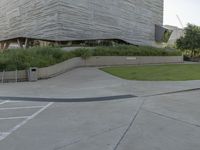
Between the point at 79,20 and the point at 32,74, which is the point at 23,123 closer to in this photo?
the point at 32,74

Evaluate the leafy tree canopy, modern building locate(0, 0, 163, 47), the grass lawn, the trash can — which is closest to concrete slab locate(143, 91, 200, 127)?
the grass lawn

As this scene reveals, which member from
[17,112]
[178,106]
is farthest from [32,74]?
[178,106]

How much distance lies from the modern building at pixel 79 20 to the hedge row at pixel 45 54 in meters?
7.44

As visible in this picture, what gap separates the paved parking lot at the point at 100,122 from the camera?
16.2 feet

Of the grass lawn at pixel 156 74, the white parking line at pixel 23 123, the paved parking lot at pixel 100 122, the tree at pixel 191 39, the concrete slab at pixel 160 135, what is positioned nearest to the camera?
the concrete slab at pixel 160 135

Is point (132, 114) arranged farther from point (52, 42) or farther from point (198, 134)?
point (52, 42)

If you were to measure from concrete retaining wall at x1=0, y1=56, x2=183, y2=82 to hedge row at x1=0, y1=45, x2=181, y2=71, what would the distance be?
439 mm

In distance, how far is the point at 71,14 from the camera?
111 ft

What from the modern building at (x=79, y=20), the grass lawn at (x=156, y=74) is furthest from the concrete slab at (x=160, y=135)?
the modern building at (x=79, y=20)

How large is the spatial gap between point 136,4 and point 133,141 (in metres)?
43.1

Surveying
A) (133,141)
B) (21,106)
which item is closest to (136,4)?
(21,106)

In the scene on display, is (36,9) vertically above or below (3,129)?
above

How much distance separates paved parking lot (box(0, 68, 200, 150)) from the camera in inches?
195

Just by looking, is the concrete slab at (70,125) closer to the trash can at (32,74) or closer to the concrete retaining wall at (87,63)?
the trash can at (32,74)
